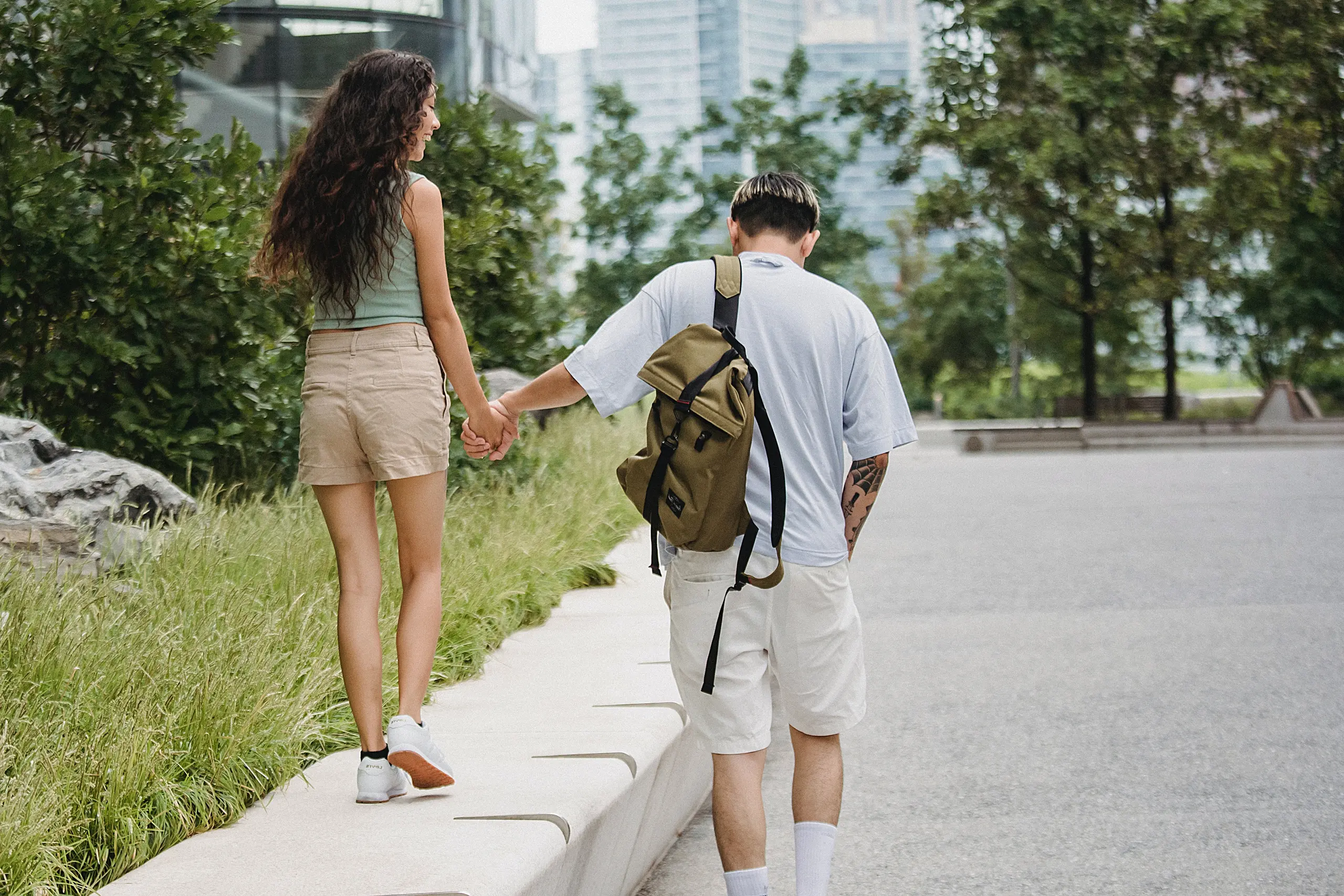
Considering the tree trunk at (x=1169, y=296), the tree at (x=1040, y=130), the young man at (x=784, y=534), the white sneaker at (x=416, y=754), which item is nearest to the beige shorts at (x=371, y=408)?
the young man at (x=784, y=534)

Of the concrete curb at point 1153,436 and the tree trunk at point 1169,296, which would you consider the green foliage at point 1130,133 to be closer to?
the tree trunk at point 1169,296

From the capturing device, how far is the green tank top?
3859 millimetres

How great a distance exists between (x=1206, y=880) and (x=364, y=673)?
2488 mm

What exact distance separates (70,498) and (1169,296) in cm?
2533

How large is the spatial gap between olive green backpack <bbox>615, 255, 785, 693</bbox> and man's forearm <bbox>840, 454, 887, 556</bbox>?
26 centimetres

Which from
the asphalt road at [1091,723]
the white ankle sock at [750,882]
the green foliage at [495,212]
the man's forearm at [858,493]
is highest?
the green foliage at [495,212]

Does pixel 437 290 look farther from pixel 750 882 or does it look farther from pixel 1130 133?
pixel 1130 133

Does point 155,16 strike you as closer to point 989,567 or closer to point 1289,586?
point 989,567

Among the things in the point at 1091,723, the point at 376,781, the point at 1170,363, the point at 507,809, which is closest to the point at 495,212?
the point at 1091,723

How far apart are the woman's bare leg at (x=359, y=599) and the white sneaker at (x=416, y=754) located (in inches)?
4.7

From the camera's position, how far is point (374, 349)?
384 cm

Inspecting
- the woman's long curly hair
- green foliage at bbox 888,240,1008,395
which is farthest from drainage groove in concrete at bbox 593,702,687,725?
green foliage at bbox 888,240,1008,395

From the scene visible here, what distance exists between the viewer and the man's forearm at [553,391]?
370 centimetres

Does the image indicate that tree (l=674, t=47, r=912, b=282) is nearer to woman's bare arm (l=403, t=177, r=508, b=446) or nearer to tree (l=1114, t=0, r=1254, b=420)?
tree (l=1114, t=0, r=1254, b=420)
